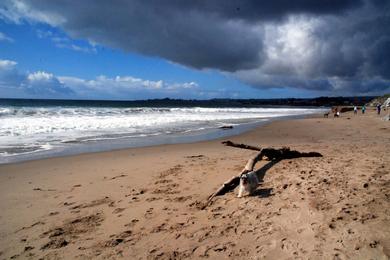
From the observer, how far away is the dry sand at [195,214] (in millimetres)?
3152

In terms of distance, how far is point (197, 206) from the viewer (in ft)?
14.6

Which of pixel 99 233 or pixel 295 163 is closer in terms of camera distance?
pixel 99 233

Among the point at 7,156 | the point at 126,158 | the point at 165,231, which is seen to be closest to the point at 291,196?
the point at 165,231

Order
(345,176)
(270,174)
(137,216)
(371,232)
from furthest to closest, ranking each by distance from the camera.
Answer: (270,174) → (345,176) → (137,216) → (371,232)

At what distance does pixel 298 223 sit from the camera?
3.52 meters

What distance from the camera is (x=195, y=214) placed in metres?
4.17

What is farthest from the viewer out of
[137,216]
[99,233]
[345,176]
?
[345,176]

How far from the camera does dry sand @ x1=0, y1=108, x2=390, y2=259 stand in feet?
10.3

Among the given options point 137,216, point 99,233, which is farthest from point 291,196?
point 99,233

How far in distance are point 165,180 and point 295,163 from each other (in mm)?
3306

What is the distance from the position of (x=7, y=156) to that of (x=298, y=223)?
8.54 meters

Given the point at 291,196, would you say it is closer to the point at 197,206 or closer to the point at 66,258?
the point at 197,206

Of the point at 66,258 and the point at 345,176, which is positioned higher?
the point at 345,176

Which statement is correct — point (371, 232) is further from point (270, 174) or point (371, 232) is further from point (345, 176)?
point (270, 174)
